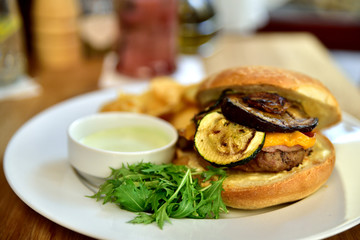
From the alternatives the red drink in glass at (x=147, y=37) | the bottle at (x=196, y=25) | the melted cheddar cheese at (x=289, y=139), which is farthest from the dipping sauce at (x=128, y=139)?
the bottle at (x=196, y=25)

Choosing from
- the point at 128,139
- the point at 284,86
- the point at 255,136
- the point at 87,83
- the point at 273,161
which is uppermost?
the point at 284,86

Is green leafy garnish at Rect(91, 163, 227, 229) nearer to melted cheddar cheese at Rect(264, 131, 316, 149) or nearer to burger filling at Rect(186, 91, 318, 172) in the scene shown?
burger filling at Rect(186, 91, 318, 172)

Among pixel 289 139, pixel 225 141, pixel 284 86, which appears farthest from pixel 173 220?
pixel 284 86

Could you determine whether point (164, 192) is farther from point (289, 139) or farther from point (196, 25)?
point (196, 25)

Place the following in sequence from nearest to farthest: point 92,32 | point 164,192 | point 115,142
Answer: point 164,192 → point 115,142 → point 92,32

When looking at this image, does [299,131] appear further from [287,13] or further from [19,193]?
[287,13]

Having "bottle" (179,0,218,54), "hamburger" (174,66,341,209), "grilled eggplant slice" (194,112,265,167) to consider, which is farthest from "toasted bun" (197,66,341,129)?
"bottle" (179,0,218,54)

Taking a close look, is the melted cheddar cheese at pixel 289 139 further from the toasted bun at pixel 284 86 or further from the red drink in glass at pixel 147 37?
the red drink in glass at pixel 147 37
